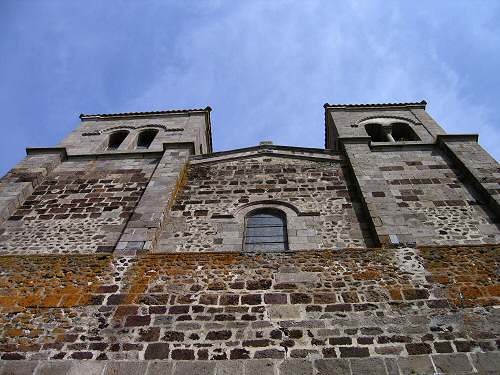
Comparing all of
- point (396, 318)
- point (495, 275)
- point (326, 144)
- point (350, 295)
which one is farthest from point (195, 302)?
point (326, 144)

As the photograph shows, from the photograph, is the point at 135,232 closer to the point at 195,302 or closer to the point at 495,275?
the point at 195,302

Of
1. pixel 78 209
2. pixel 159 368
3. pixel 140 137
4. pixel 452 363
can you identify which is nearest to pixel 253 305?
pixel 159 368

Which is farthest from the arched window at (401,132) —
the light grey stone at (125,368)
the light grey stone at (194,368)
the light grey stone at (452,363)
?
the light grey stone at (125,368)

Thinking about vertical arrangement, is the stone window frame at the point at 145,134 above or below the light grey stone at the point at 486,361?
above

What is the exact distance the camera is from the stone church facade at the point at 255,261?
5484mm

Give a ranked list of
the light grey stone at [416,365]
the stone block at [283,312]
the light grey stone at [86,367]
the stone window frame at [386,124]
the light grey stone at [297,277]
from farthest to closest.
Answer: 1. the stone window frame at [386,124]
2. the light grey stone at [297,277]
3. the stone block at [283,312]
4. the light grey stone at [86,367]
5. the light grey stone at [416,365]

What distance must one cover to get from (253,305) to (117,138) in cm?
1108

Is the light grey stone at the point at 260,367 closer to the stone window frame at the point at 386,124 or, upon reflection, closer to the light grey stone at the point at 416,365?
the light grey stone at the point at 416,365

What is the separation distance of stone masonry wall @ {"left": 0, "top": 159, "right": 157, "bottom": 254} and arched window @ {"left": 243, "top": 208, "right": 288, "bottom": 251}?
111 inches

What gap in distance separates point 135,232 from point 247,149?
5056 millimetres

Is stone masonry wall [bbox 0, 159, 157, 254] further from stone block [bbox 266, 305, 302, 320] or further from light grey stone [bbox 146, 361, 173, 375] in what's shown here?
stone block [bbox 266, 305, 302, 320]

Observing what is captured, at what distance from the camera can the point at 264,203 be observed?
32.2 ft

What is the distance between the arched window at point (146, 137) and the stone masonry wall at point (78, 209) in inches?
127

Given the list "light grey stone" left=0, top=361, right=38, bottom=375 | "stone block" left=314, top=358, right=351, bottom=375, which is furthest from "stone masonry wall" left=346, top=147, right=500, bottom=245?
"light grey stone" left=0, top=361, right=38, bottom=375
